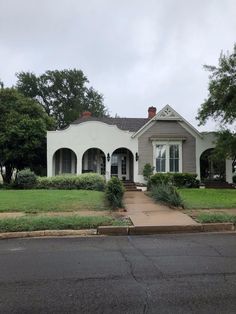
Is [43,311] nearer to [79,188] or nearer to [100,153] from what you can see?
[79,188]

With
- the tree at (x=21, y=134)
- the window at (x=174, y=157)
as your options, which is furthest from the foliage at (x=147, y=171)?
the tree at (x=21, y=134)

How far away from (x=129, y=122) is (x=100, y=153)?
5032 mm

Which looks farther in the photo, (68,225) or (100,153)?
(100,153)

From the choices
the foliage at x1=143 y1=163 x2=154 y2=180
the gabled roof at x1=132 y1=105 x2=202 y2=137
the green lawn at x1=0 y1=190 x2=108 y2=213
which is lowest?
the green lawn at x1=0 y1=190 x2=108 y2=213

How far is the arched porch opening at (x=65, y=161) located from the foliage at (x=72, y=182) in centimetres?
571

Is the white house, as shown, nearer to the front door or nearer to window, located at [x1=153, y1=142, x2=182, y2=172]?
window, located at [x1=153, y1=142, x2=182, y2=172]

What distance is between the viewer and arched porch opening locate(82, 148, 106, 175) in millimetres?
30547

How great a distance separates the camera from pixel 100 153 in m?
30.6

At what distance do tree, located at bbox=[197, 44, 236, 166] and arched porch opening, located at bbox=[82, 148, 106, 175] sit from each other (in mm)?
8429

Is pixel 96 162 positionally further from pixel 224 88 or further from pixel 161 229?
pixel 161 229

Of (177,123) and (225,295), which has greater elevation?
(177,123)

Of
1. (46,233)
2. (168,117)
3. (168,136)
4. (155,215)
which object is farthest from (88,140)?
(46,233)

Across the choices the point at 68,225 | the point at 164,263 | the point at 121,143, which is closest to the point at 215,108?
the point at 121,143

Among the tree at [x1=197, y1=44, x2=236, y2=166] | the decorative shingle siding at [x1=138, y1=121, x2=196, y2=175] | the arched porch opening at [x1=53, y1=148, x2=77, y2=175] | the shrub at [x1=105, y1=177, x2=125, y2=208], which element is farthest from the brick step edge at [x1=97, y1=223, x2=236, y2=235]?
the arched porch opening at [x1=53, y1=148, x2=77, y2=175]
